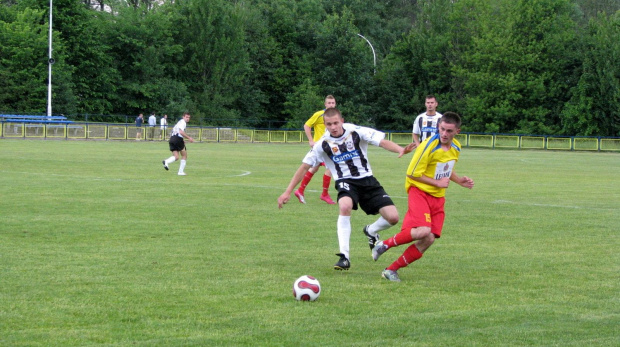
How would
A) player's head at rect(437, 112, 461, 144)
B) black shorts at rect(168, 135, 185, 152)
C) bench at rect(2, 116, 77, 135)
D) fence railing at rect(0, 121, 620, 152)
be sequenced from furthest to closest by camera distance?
fence railing at rect(0, 121, 620, 152)
bench at rect(2, 116, 77, 135)
black shorts at rect(168, 135, 185, 152)
player's head at rect(437, 112, 461, 144)

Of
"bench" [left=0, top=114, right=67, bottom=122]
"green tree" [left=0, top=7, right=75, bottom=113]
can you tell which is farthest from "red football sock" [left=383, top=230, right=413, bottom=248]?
"green tree" [left=0, top=7, right=75, bottom=113]

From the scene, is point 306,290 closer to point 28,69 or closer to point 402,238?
point 402,238

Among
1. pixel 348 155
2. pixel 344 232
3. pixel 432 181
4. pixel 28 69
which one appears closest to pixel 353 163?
pixel 348 155

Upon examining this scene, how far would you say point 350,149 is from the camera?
28.5 ft

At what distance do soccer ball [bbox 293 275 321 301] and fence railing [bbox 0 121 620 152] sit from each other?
44381 mm

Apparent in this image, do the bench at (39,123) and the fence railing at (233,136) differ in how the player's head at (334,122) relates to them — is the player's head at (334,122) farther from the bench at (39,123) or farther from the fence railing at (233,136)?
the bench at (39,123)

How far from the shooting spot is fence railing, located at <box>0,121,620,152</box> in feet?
160

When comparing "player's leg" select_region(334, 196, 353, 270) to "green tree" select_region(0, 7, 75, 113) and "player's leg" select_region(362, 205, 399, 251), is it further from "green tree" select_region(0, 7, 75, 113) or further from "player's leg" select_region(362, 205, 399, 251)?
"green tree" select_region(0, 7, 75, 113)

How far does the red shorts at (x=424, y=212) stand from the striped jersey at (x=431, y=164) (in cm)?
6

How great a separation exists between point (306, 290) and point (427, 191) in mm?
1821

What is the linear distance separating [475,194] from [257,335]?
12763 millimetres

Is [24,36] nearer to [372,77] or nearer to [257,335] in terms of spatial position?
[372,77]

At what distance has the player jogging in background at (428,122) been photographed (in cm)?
1616

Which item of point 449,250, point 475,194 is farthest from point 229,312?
point 475,194
